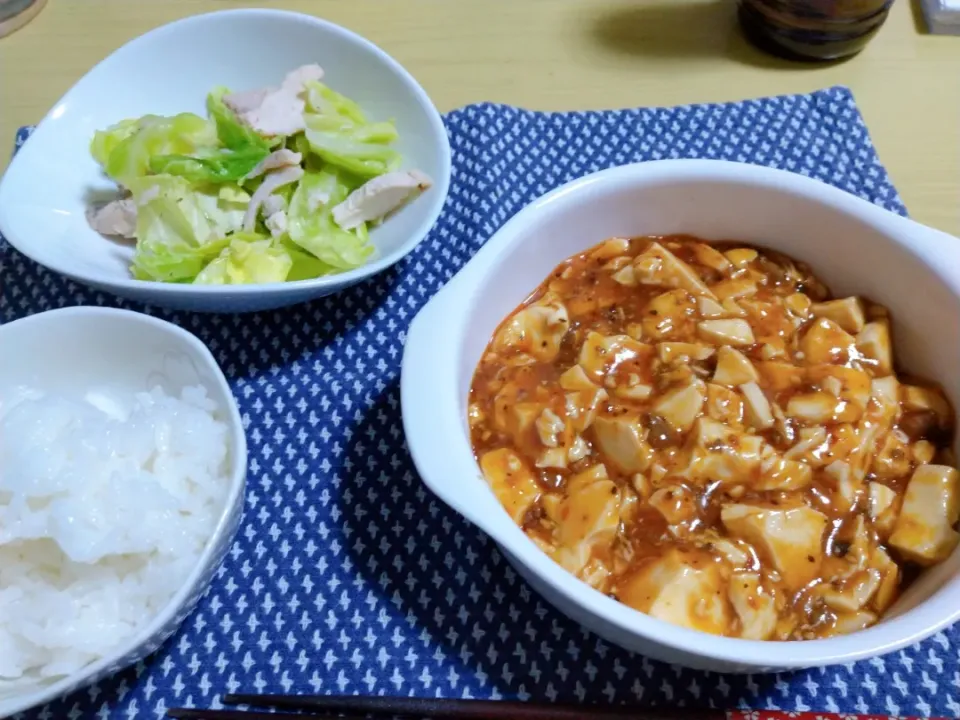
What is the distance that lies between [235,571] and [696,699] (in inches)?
23.2

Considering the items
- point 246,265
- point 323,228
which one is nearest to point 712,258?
point 323,228

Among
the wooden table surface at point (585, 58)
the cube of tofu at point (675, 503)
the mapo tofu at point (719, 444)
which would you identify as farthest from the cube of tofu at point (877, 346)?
the wooden table surface at point (585, 58)

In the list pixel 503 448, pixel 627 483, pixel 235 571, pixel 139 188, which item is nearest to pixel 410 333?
pixel 503 448

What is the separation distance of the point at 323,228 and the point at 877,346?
0.83 m

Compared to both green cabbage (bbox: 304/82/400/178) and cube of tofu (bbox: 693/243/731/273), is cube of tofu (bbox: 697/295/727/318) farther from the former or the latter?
green cabbage (bbox: 304/82/400/178)

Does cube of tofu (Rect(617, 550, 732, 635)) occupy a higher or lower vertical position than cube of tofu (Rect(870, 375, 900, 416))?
lower

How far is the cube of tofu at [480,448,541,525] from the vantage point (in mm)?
893

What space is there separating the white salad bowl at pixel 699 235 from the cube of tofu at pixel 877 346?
0.04m

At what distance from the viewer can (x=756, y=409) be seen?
0.93 m

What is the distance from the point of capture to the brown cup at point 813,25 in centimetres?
154

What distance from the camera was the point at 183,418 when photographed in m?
1.01

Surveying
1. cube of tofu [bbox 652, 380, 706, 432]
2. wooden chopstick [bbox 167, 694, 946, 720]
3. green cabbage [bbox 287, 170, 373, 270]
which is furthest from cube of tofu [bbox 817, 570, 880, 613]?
green cabbage [bbox 287, 170, 373, 270]

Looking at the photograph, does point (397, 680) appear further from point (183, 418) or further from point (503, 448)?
point (183, 418)

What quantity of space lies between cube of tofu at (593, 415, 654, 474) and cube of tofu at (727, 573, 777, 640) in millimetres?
162
